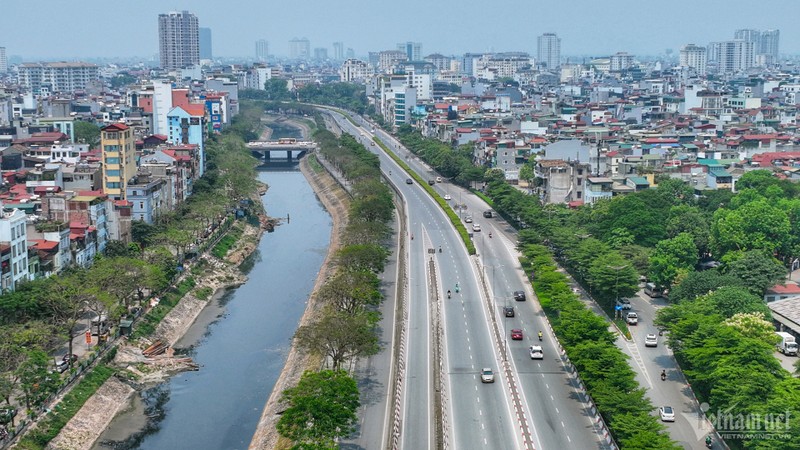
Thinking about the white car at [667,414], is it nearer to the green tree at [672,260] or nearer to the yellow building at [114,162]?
the green tree at [672,260]

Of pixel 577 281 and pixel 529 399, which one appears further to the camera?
pixel 577 281

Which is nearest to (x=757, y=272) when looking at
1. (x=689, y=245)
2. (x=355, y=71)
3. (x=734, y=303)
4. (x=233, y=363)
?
(x=689, y=245)

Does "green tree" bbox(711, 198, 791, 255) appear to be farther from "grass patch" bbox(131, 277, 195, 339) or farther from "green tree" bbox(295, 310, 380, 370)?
"grass patch" bbox(131, 277, 195, 339)

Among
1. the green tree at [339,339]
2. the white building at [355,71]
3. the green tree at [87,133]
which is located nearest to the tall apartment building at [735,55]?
the white building at [355,71]

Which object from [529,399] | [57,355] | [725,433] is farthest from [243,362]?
[725,433]

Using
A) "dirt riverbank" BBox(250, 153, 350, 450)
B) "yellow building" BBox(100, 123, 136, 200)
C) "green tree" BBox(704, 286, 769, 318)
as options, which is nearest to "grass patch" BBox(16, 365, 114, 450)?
"dirt riverbank" BBox(250, 153, 350, 450)

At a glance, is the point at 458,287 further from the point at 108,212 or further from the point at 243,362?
the point at 108,212

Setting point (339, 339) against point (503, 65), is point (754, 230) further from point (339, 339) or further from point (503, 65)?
point (503, 65)
